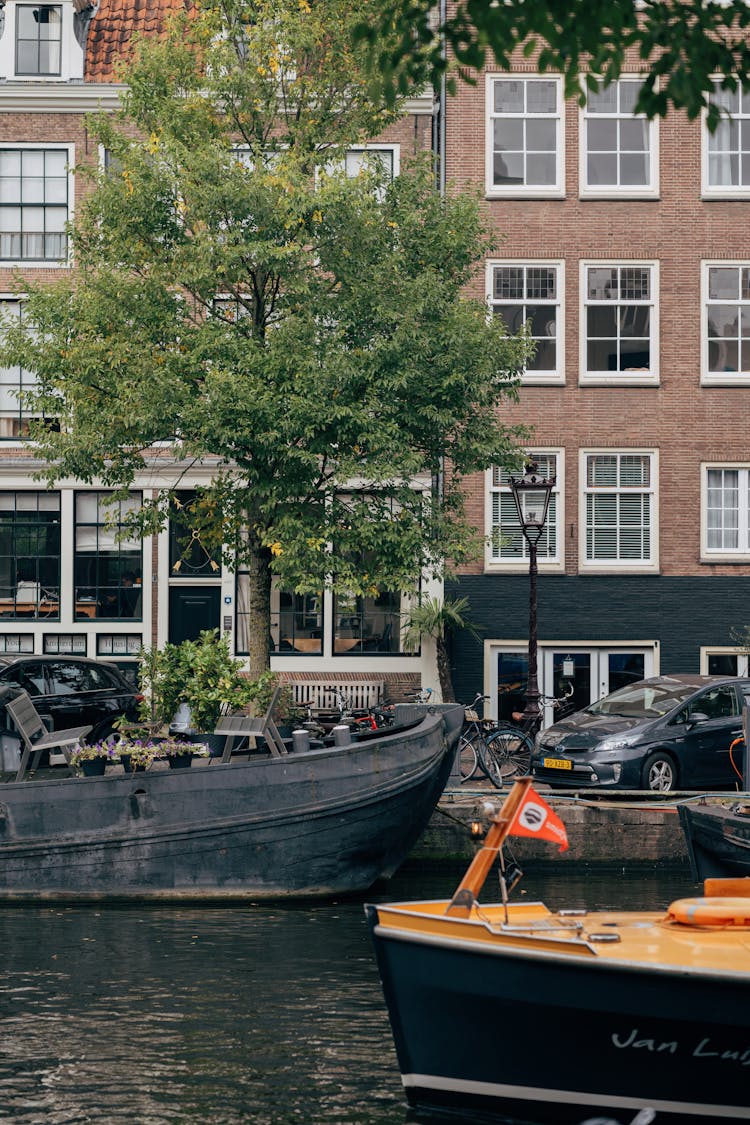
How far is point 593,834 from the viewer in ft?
55.5

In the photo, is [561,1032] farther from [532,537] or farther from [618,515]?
[618,515]

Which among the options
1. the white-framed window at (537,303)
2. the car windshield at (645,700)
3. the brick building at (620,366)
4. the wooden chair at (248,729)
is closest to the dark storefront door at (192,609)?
the brick building at (620,366)

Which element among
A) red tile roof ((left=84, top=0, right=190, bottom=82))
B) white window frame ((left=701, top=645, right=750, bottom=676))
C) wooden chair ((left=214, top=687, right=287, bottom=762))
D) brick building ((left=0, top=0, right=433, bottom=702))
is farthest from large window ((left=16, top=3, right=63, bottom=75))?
wooden chair ((left=214, top=687, right=287, bottom=762))

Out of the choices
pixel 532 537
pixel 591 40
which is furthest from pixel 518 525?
pixel 591 40

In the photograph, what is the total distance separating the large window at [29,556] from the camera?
2767 cm

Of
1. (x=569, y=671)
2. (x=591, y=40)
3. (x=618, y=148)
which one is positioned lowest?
(x=569, y=671)

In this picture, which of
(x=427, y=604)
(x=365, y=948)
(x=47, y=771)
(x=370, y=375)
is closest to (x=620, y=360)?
(x=427, y=604)

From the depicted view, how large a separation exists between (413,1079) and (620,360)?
20.4m

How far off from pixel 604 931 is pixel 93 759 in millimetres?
8226

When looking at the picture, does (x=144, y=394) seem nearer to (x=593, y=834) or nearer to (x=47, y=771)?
(x=47, y=771)

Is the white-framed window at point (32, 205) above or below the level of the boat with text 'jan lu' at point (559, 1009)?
above

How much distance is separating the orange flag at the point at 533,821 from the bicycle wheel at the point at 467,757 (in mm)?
10552

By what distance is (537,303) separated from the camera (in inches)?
1079

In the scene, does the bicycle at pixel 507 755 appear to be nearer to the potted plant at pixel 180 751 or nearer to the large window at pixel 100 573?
the potted plant at pixel 180 751
